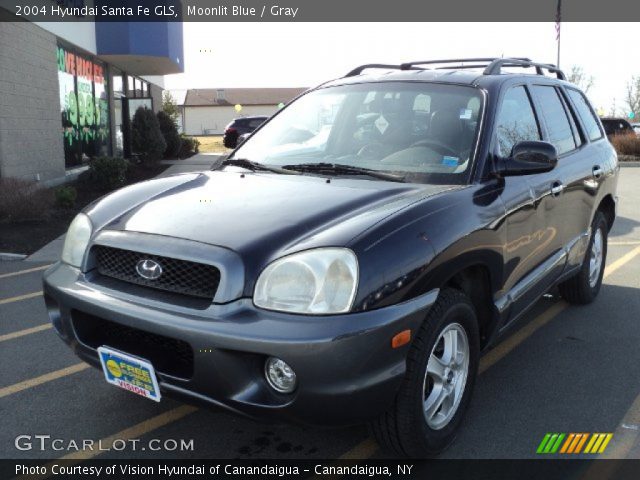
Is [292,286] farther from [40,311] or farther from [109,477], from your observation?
[40,311]

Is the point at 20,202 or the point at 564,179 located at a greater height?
the point at 564,179

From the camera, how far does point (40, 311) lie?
5121 mm

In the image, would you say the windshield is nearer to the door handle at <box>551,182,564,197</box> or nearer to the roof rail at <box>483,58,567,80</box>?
the roof rail at <box>483,58,567,80</box>

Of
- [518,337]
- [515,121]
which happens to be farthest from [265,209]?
[518,337]

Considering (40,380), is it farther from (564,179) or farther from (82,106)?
(82,106)

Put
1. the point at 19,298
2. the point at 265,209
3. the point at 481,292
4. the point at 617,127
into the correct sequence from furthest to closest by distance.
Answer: the point at 617,127, the point at 19,298, the point at 481,292, the point at 265,209

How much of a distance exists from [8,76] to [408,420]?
10498mm

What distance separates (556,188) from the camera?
12.8 ft

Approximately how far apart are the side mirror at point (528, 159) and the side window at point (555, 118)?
0.98 meters

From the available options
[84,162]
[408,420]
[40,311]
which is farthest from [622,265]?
[84,162]

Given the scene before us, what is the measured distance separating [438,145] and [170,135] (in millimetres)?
20855

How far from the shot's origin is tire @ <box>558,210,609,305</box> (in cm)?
500

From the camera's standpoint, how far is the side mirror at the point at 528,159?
10.6ft

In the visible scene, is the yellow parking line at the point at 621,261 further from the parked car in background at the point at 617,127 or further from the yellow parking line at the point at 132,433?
the parked car in background at the point at 617,127
